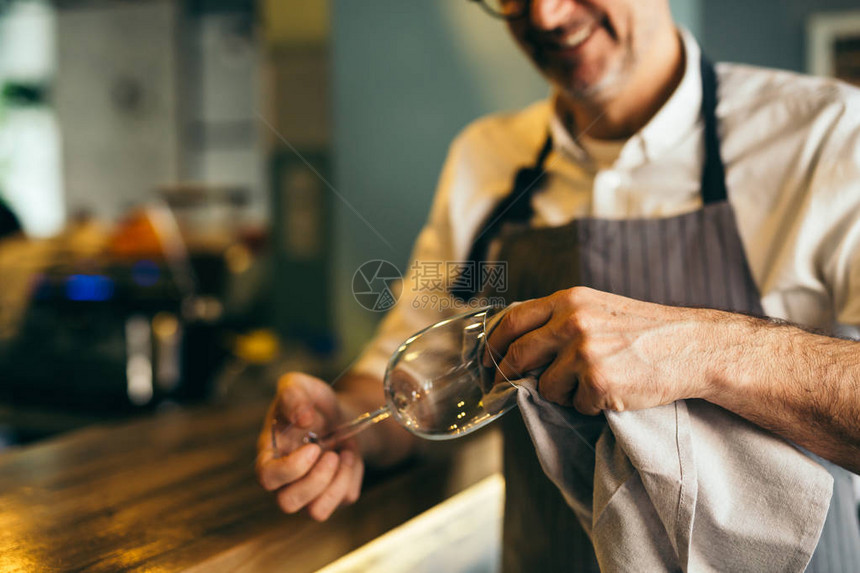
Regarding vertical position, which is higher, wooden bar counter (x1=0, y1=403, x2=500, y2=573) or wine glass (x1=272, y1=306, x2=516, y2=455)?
wine glass (x1=272, y1=306, x2=516, y2=455)

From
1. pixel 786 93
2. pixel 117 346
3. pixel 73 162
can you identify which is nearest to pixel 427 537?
pixel 786 93

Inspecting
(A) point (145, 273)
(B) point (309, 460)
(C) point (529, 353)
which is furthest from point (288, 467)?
(A) point (145, 273)

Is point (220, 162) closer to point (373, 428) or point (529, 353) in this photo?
point (373, 428)

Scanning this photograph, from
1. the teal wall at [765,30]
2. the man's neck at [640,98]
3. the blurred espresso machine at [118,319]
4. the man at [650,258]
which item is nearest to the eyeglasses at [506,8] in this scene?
the man at [650,258]

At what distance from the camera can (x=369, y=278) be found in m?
0.59

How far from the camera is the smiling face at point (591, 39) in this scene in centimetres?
73

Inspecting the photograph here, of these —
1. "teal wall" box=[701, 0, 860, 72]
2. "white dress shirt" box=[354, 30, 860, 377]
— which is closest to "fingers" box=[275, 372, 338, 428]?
"white dress shirt" box=[354, 30, 860, 377]

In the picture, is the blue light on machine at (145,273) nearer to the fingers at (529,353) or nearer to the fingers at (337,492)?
the fingers at (337,492)

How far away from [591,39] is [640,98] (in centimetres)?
11

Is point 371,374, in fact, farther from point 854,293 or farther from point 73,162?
point 73,162

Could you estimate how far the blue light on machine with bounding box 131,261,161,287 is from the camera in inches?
91.7

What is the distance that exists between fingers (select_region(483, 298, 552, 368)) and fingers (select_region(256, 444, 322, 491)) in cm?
24

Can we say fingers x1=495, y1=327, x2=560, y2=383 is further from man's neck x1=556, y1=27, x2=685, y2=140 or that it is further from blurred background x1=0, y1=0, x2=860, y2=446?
man's neck x1=556, y1=27, x2=685, y2=140

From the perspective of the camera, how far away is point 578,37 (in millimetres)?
739
